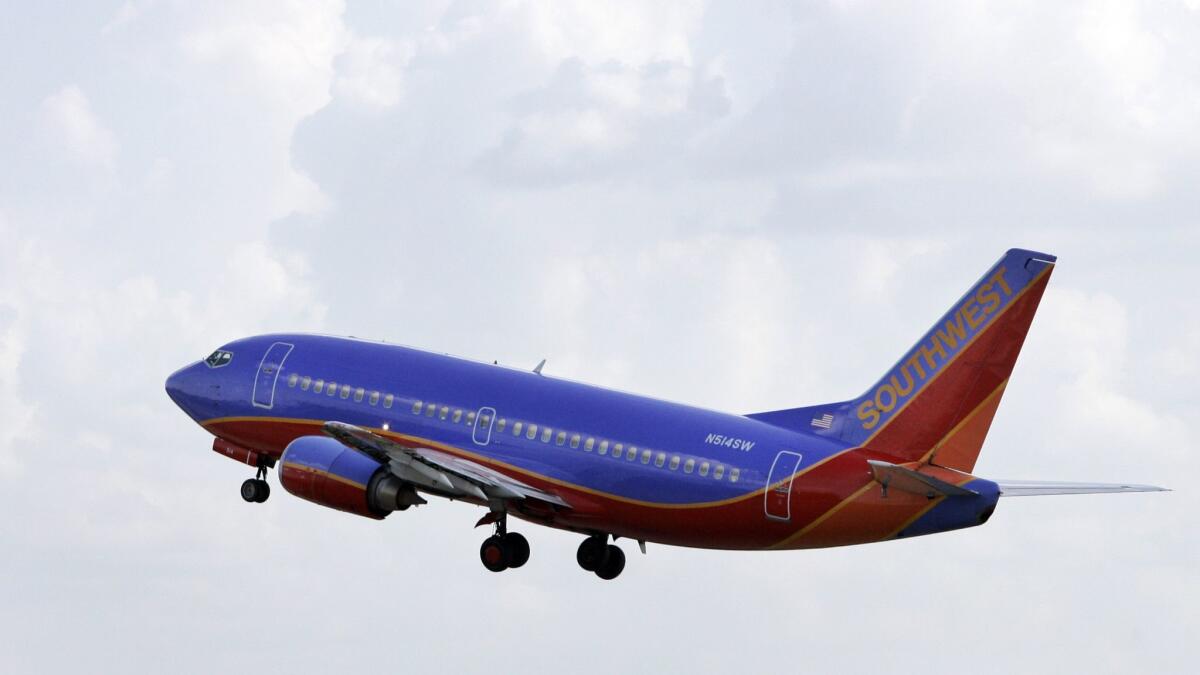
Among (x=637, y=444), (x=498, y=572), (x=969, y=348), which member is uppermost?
(x=969, y=348)

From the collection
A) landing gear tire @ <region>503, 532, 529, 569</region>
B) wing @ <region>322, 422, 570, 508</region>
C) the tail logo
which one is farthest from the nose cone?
the tail logo

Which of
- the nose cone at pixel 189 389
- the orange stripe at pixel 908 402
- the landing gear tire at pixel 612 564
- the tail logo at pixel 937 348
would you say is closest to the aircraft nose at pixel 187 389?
the nose cone at pixel 189 389

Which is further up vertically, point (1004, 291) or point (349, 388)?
point (1004, 291)

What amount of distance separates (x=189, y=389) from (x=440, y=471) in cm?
1292

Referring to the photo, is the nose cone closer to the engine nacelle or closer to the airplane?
the airplane

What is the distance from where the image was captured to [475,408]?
Result: 6066 cm

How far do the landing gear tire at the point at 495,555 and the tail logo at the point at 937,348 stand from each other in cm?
1089

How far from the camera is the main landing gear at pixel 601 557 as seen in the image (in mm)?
62562

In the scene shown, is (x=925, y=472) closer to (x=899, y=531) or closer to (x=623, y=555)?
(x=899, y=531)

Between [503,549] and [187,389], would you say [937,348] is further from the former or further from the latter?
[187,389]

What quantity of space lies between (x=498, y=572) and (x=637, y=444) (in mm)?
5897

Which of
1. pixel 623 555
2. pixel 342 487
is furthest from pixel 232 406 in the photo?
pixel 623 555

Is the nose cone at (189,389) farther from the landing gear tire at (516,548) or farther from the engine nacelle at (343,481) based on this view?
the landing gear tire at (516,548)

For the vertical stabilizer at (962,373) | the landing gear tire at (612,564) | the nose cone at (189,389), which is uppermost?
the vertical stabilizer at (962,373)
